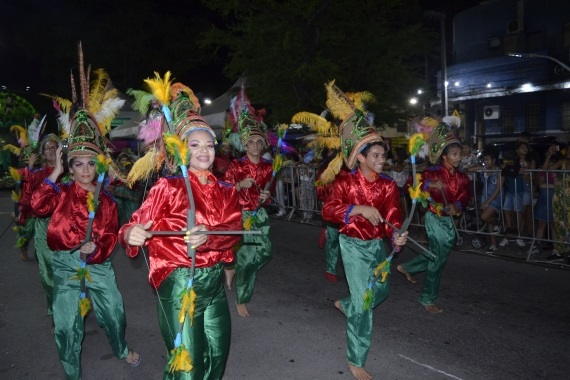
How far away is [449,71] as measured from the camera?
2827cm

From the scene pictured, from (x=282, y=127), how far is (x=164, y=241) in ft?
11.2

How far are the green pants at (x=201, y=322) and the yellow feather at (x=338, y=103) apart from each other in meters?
1.85

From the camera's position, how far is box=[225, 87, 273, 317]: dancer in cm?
511

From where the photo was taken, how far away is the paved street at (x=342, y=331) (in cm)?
389

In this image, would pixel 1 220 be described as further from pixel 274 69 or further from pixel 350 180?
pixel 350 180

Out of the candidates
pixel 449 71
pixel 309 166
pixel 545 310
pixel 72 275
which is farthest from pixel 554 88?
pixel 72 275

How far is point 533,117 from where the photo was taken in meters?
25.2

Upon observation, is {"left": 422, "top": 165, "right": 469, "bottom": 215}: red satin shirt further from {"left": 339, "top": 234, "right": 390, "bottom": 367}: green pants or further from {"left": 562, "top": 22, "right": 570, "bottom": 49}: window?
{"left": 562, "top": 22, "right": 570, "bottom": 49}: window

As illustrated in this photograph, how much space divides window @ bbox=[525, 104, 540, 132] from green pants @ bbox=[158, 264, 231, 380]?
26391mm

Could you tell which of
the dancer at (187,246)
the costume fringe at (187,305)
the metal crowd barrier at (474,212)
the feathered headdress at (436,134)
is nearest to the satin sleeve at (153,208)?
the dancer at (187,246)

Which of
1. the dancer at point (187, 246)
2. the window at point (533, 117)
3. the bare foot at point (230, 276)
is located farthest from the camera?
the window at point (533, 117)

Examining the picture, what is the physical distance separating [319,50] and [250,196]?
22.2 feet

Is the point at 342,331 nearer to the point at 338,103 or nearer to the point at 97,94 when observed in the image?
the point at 338,103

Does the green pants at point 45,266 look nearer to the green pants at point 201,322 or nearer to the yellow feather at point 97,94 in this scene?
the yellow feather at point 97,94
